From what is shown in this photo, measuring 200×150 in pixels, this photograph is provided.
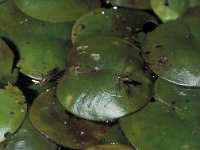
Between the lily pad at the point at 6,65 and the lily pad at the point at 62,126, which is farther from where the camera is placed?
the lily pad at the point at 6,65

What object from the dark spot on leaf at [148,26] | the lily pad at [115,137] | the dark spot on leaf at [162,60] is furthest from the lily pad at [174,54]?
the lily pad at [115,137]

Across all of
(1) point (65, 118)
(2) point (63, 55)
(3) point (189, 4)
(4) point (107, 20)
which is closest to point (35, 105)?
(1) point (65, 118)

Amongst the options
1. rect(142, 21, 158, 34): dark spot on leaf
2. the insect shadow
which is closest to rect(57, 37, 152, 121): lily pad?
the insect shadow

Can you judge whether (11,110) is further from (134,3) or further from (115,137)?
(134,3)

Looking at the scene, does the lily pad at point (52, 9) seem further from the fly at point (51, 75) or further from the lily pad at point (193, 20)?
the lily pad at point (193, 20)

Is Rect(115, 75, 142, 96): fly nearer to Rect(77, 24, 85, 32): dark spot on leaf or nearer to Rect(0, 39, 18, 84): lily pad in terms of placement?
Rect(77, 24, 85, 32): dark spot on leaf

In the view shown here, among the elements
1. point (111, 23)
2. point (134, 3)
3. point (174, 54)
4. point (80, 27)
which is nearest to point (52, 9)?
point (80, 27)
